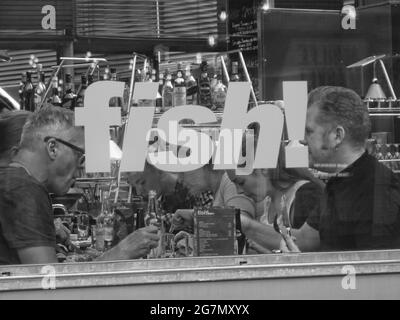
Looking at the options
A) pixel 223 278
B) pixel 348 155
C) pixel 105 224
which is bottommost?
pixel 223 278

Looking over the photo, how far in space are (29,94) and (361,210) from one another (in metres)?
1.80

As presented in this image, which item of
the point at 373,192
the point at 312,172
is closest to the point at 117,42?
the point at 312,172

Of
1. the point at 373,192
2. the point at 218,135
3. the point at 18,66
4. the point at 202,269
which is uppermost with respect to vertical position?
the point at 18,66

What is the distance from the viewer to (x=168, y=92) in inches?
194

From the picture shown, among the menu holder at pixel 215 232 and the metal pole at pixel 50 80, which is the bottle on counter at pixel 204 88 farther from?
the metal pole at pixel 50 80

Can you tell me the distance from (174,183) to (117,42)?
0.76 meters

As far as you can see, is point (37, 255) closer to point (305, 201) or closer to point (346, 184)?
point (305, 201)

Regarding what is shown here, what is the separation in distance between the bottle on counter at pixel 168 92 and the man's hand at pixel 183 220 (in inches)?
20.8

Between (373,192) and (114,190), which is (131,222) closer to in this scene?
(114,190)

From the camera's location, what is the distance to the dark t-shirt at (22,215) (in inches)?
180

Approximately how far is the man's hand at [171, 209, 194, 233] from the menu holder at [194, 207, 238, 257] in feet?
0.08

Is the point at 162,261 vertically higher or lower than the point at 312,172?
lower

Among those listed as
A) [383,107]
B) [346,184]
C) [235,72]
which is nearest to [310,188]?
[346,184]

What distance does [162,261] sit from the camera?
4.84 meters
